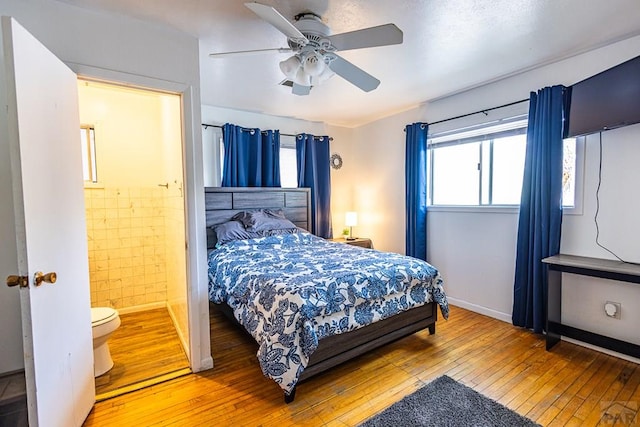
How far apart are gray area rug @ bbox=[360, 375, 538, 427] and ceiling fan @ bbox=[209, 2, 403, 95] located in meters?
2.21

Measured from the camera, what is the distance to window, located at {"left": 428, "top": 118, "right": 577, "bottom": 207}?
3012 mm

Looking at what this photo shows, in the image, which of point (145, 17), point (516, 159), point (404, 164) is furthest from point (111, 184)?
point (516, 159)

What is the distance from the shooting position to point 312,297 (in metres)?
1.96

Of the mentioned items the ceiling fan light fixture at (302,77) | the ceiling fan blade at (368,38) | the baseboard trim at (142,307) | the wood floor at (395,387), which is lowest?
the wood floor at (395,387)

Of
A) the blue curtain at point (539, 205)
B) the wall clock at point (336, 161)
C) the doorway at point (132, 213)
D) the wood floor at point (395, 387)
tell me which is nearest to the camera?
the wood floor at point (395, 387)

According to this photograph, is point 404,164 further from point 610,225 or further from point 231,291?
point 231,291

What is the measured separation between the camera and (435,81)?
3.11m

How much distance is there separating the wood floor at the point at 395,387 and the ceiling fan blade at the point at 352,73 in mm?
2196

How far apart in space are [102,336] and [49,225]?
3.64ft

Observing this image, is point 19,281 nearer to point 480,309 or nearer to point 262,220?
point 262,220

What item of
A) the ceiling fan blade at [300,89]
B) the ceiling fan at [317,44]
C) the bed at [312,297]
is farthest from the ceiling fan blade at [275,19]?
the bed at [312,297]

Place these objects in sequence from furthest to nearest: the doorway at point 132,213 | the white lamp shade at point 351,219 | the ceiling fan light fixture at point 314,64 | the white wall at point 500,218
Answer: the white lamp shade at point 351,219
the doorway at point 132,213
the white wall at point 500,218
the ceiling fan light fixture at point 314,64

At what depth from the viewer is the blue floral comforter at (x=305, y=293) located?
6.11 feet

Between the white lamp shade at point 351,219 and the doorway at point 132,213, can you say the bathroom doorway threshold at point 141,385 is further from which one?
the white lamp shade at point 351,219
